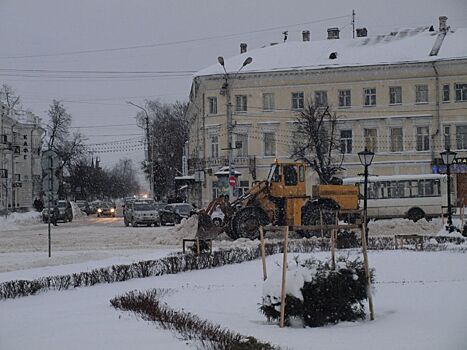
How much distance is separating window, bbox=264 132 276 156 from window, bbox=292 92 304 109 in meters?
2.88

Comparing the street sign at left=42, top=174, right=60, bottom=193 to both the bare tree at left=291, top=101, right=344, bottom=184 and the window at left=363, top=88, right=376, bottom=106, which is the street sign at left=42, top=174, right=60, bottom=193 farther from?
the window at left=363, top=88, right=376, bottom=106

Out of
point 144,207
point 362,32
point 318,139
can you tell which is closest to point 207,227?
point 144,207

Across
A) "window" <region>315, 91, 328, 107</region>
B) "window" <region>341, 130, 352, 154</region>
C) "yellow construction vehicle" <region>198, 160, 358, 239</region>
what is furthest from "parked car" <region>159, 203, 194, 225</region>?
"yellow construction vehicle" <region>198, 160, 358, 239</region>

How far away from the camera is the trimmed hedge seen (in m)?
8.41

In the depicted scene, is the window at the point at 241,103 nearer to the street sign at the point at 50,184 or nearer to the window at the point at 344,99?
the window at the point at 344,99

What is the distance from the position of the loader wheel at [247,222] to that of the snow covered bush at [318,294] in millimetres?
19130

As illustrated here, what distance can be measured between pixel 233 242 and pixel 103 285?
44.0ft

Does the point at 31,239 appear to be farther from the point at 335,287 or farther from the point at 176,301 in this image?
the point at 335,287

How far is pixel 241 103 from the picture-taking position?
5825cm

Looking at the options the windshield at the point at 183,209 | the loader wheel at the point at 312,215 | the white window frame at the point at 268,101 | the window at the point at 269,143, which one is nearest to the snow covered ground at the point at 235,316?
the loader wheel at the point at 312,215

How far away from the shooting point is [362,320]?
10.7m

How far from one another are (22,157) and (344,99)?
51538 millimetres

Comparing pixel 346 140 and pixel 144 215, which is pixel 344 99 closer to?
pixel 346 140

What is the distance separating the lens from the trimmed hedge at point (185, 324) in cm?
841
